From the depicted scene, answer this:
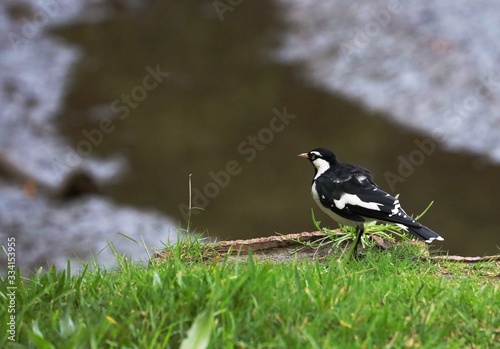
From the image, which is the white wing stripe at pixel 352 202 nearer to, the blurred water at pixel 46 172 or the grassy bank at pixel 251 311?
the grassy bank at pixel 251 311

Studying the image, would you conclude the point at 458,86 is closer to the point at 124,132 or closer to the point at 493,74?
the point at 493,74

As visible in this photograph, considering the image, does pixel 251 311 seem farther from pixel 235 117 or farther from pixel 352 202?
pixel 235 117

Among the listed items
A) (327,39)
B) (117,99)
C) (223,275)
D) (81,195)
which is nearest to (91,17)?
(117,99)

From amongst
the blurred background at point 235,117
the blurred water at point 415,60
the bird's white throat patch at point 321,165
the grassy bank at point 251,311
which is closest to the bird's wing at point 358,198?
the bird's white throat patch at point 321,165

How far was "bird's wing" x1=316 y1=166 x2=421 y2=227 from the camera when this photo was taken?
4508 mm

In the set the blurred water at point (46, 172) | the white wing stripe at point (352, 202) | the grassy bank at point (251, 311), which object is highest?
the blurred water at point (46, 172)

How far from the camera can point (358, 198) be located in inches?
180

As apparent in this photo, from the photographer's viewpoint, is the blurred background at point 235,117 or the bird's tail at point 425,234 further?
the blurred background at point 235,117

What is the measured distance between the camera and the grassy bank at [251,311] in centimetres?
312

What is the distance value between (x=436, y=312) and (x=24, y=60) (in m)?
9.96

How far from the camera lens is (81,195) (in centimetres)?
863

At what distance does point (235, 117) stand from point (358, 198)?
5.64 m

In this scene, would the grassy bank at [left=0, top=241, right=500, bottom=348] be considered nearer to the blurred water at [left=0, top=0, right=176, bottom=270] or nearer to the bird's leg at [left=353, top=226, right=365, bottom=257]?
the bird's leg at [left=353, top=226, right=365, bottom=257]

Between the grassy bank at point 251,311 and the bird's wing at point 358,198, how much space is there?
0.62 m
